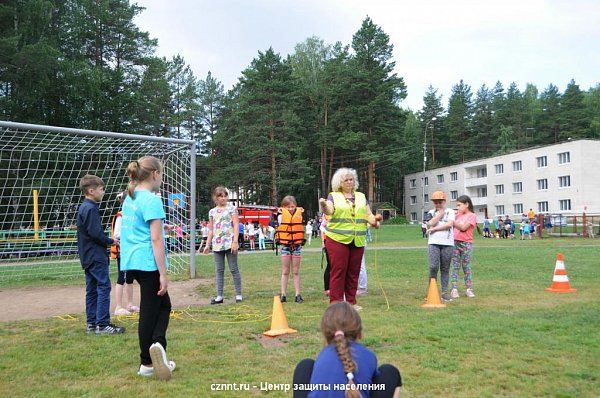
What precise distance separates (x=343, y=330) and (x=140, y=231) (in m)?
2.43

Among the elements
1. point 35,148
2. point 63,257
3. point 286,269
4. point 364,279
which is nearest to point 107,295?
point 286,269

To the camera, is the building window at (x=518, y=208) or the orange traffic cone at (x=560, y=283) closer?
the orange traffic cone at (x=560, y=283)

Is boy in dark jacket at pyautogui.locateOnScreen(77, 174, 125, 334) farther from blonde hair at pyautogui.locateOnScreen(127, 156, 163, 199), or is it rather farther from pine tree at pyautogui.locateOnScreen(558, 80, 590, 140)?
pine tree at pyautogui.locateOnScreen(558, 80, 590, 140)

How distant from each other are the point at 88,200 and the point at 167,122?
45.8m

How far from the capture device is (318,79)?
55750 mm

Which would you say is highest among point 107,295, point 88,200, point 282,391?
point 88,200

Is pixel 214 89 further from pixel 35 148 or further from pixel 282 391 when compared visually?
pixel 282 391

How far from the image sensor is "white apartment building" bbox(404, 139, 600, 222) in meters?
48.3

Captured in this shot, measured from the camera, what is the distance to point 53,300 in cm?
877

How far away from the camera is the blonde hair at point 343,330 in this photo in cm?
238

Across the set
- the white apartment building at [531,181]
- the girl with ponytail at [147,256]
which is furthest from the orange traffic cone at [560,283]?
→ the white apartment building at [531,181]

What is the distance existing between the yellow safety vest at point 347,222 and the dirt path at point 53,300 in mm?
3049

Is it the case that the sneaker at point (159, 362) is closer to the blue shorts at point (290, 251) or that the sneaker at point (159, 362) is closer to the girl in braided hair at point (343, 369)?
the girl in braided hair at point (343, 369)

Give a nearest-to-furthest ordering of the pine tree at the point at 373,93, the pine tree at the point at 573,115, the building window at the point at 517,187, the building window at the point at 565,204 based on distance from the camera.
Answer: the building window at the point at 565,204, the pine tree at the point at 373,93, the building window at the point at 517,187, the pine tree at the point at 573,115
